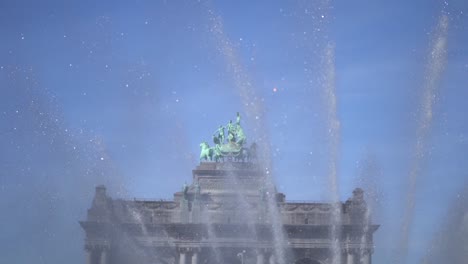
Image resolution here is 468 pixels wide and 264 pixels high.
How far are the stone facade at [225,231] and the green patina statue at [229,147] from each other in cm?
548

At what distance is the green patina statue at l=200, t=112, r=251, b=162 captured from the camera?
83375 mm

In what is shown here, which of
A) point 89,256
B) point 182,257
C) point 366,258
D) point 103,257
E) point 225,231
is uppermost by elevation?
point 225,231

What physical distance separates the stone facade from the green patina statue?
5.48m

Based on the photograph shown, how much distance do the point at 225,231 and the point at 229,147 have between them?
9670 mm

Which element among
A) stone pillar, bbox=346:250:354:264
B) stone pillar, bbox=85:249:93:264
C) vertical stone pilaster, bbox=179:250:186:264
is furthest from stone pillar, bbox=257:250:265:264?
stone pillar, bbox=85:249:93:264

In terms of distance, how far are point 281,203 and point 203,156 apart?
968 centimetres

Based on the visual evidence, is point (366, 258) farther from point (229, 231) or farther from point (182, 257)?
point (182, 257)

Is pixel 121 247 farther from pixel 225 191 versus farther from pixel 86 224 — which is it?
pixel 225 191

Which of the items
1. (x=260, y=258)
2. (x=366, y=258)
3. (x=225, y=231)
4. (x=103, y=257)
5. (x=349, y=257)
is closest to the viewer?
(x=366, y=258)

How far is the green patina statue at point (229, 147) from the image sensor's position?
83.4m

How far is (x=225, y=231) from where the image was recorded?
77.2 m

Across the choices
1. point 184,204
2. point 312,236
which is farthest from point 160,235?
point 312,236

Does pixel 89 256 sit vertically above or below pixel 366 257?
below

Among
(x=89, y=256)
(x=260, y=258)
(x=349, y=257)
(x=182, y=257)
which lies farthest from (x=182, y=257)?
(x=349, y=257)
